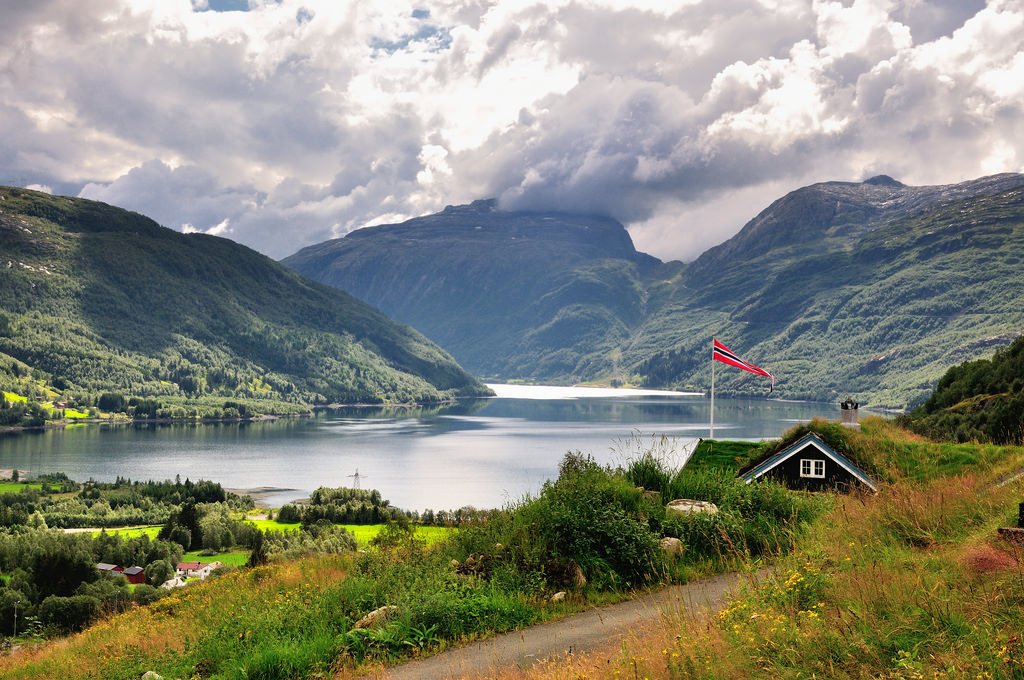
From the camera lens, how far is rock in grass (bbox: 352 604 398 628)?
9766mm

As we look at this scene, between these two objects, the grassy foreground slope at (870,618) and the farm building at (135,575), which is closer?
the grassy foreground slope at (870,618)

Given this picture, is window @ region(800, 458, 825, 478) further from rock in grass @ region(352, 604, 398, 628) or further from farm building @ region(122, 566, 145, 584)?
farm building @ region(122, 566, 145, 584)

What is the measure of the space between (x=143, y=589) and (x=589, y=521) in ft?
186

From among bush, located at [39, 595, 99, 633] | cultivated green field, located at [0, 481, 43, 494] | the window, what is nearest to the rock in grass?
the window

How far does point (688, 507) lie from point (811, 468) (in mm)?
6764

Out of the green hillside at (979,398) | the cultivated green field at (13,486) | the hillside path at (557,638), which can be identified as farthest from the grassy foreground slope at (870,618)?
the cultivated green field at (13,486)

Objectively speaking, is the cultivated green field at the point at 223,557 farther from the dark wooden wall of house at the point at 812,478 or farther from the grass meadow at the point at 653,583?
the dark wooden wall of house at the point at 812,478

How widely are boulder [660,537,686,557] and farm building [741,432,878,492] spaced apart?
6177 millimetres

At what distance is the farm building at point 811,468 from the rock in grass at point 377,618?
975 cm

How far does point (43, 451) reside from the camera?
520ft

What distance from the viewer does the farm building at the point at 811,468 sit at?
17828mm

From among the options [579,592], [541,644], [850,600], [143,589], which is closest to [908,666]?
[850,600]

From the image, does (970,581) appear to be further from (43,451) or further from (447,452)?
(43,451)

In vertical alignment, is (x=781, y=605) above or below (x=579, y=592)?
above
